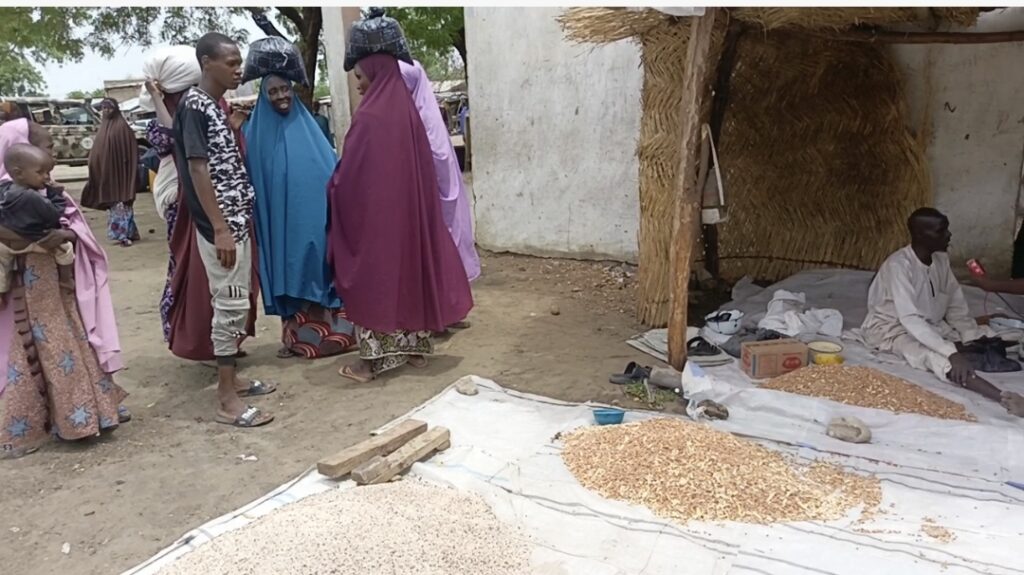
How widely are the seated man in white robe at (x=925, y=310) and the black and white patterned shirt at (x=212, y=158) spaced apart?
3.46 metres

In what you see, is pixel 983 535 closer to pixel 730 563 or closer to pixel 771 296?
pixel 730 563

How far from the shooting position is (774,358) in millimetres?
3982

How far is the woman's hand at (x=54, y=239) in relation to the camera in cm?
317

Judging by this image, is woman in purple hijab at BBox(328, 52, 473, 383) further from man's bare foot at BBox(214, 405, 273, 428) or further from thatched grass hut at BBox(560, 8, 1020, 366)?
thatched grass hut at BBox(560, 8, 1020, 366)

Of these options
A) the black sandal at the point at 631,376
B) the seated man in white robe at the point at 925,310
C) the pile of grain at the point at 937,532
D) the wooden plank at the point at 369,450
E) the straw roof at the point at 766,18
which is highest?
the straw roof at the point at 766,18

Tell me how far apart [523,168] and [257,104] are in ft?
11.0

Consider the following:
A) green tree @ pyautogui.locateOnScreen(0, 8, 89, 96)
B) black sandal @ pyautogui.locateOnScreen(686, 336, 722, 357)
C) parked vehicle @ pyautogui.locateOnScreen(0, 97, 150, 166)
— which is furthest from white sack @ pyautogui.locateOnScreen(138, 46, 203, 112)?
parked vehicle @ pyautogui.locateOnScreen(0, 97, 150, 166)

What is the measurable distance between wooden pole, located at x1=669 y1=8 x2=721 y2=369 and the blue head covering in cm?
207

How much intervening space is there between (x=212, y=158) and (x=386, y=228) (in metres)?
0.97

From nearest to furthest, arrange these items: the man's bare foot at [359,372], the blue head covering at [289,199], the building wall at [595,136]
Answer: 1. the man's bare foot at [359,372]
2. the blue head covering at [289,199]
3. the building wall at [595,136]

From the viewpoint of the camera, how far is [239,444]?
11.6ft

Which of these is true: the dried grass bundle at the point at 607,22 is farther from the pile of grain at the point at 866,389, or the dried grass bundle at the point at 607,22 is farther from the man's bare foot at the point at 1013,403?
the man's bare foot at the point at 1013,403

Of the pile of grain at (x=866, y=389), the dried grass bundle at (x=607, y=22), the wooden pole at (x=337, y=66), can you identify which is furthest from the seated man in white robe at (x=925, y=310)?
the wooden pole at (x=337, y=66)

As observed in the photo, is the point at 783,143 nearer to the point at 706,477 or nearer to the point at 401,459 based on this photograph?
the point at 706,477
